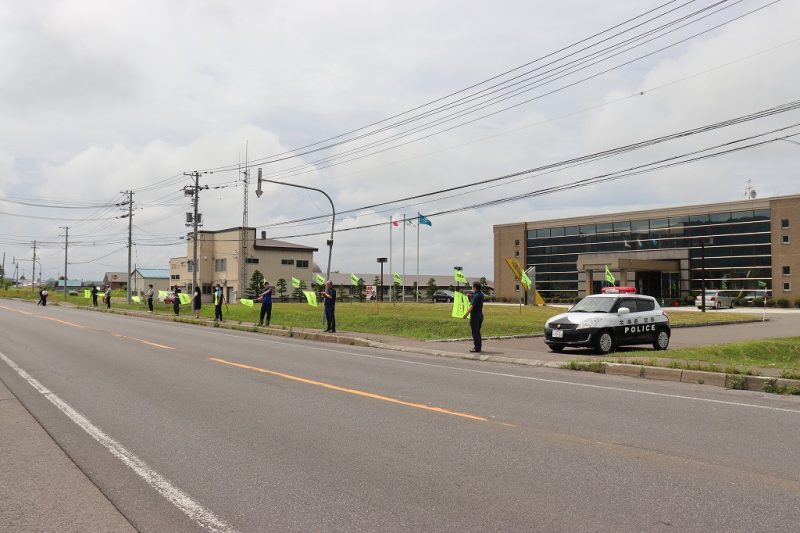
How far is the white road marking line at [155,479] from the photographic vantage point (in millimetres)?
4324

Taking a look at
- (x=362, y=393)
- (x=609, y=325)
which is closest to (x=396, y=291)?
(x=609, y=325)

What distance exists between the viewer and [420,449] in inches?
243

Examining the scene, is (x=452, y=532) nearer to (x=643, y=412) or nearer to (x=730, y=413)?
(x=643, y=412)

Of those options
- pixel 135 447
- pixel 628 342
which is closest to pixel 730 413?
pixel 135 447

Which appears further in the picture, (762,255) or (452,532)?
(762,255)

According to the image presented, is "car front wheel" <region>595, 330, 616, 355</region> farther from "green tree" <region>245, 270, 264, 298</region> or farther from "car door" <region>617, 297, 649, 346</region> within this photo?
→ "green tree" <region>245, 270, 264, 298</region>

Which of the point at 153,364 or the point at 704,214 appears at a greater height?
the point at 704,214

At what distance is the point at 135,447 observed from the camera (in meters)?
6.34

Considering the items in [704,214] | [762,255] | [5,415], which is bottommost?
[5,415]

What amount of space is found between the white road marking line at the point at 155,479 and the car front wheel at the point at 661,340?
14920mm

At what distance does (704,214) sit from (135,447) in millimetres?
67877

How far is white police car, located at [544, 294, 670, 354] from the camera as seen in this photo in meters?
16.4

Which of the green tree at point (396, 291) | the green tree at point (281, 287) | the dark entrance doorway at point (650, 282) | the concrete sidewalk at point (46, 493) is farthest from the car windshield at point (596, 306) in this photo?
the green tree at point (281, 287)

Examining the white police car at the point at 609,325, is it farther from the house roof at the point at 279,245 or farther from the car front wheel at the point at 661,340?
the house roof at the point at 279,245
